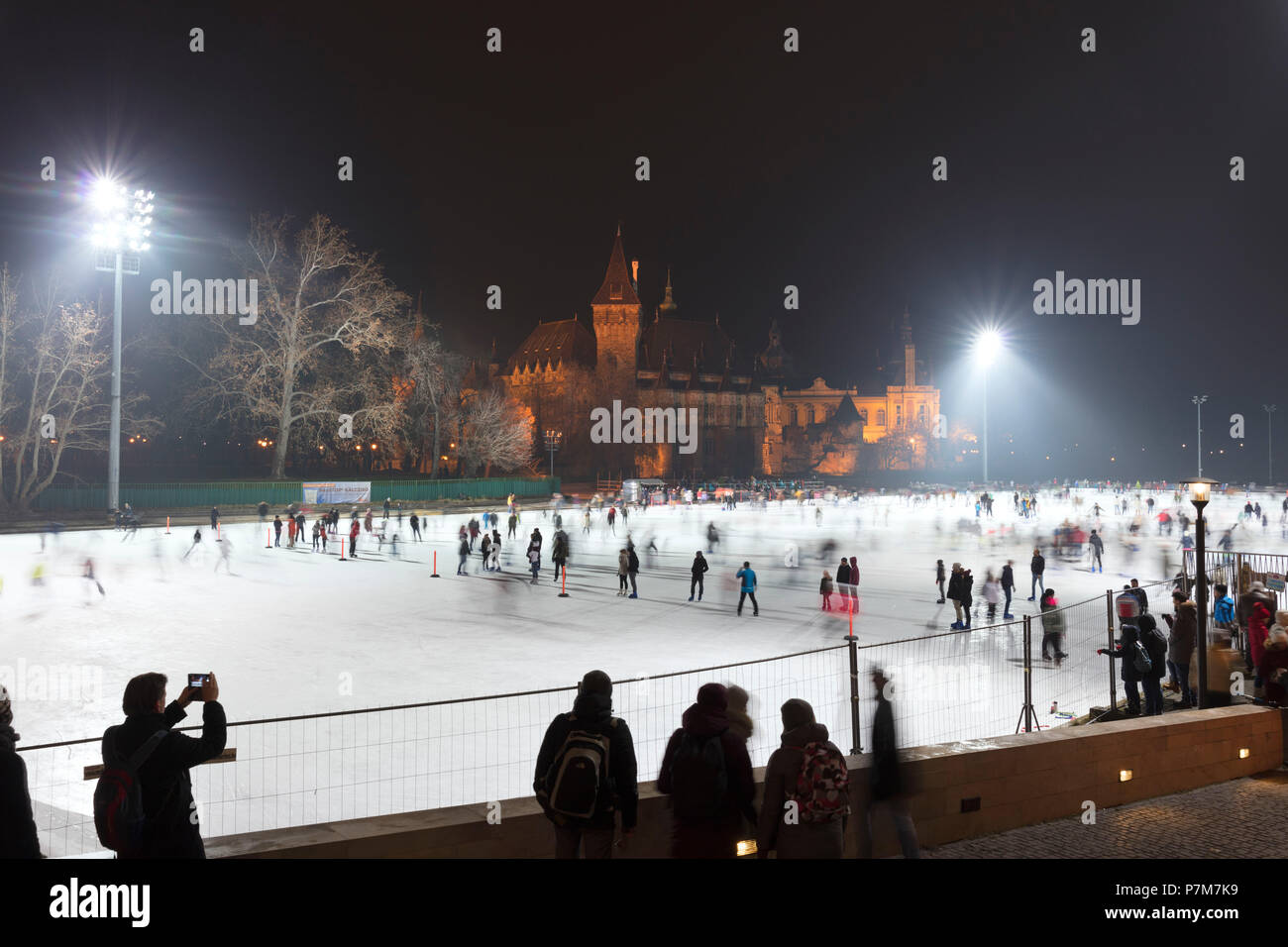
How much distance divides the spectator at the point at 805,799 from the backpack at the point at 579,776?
70 centimetres

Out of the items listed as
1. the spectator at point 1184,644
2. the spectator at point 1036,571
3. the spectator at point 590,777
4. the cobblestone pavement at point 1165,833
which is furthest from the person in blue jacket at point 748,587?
the spectator at point 590,777

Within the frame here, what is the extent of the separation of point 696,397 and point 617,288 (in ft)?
50.6

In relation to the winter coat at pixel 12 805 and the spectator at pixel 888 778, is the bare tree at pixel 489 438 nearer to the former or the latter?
the spectator at pixel 888 778

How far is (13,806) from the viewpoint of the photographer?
3.40 meters

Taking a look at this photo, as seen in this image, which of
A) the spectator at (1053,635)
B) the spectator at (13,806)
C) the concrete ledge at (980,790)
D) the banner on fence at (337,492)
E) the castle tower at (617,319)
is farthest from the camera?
the castle tower at (617,319)

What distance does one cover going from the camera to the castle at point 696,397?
93562 mm

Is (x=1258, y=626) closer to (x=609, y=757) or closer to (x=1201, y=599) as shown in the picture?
(x=1201, y=599)

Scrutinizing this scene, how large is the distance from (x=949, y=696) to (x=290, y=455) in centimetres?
5240

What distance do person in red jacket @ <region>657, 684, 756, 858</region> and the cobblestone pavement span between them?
5.65 ft

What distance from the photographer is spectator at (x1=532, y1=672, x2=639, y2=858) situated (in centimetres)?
367

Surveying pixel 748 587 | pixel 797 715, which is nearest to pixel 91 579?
pixel 748 587
